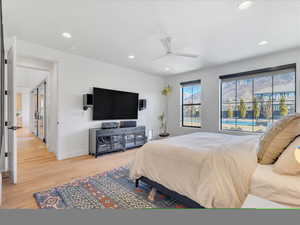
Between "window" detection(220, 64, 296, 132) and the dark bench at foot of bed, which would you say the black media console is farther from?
"window" detection(220, 64, 296, 132)

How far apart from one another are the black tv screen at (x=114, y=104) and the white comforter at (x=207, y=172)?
2.54 m

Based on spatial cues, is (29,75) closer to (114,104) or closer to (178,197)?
(114,104)

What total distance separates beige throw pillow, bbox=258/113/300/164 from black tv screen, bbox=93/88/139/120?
3.54 meters

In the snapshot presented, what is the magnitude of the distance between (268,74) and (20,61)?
20.0 ft

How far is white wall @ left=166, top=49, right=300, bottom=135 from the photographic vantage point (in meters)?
3.34

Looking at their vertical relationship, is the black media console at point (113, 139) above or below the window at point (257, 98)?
below


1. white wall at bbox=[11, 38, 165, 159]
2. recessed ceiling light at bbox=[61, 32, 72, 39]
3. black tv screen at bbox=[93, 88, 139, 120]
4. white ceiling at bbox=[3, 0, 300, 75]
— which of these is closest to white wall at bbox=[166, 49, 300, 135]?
white ceiling at bbox=[3, 0, 300, 75]

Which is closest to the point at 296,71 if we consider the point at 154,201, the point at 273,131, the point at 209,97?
the point at 209,97

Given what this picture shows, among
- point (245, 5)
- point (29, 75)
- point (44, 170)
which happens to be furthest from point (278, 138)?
point (29, 75)

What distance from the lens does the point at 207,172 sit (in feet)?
4.33

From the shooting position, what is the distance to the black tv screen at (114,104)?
151 inches

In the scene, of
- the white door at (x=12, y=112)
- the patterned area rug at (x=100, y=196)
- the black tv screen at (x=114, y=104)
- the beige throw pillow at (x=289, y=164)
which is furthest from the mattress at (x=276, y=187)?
the black tv screen at (x=114, y=104)

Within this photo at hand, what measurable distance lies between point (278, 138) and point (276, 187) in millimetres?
495

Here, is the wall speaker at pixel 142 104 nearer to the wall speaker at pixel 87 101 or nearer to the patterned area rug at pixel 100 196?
the wall speaker at pixel 87 101
